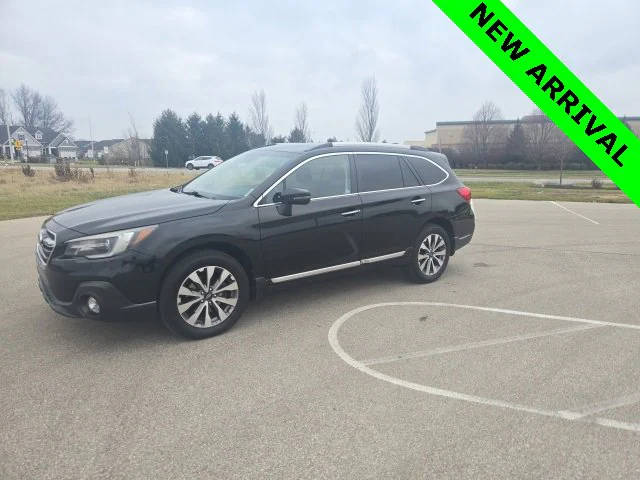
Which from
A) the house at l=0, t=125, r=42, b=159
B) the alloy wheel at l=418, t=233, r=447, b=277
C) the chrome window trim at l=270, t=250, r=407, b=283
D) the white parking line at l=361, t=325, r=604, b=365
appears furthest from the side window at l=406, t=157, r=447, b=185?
the house at l=0, t=125, r=42, b=159

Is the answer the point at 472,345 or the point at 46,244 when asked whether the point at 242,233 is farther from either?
the point at 472,345

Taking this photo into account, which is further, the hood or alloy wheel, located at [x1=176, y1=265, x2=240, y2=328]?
alloy wheel, located at [x1=176, y1=265, x2=240, y2=328]

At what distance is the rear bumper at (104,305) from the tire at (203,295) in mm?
188

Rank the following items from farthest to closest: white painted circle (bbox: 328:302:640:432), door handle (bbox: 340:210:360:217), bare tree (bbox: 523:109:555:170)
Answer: bare tree (bbox: 523:109:555:170)
door handle (bbox: 340:210:360:217)
white painted circle (bbox: 328:302:640:432)

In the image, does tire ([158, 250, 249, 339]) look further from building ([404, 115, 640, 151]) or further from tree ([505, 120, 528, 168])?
tree ([505, 120, 528, 168])

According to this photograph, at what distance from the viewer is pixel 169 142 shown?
63656 mm

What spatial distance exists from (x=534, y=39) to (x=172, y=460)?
19.1 ft

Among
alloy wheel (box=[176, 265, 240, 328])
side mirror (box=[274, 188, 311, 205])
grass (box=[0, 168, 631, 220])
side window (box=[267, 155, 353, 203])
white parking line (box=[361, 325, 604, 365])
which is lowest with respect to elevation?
white parking line (box=[361, 325, 604, 365])

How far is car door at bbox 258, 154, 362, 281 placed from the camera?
14.4ft

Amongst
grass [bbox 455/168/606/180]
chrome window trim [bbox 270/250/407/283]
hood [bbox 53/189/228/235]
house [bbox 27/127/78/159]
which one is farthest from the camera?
house [bbox 27/127/78/159]

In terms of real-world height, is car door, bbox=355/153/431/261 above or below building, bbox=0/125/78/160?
below

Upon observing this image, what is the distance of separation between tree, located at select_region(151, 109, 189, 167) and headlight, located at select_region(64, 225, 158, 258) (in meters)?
63.6

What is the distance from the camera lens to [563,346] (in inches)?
157

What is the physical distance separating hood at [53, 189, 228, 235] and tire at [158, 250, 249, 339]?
0.40 metres
